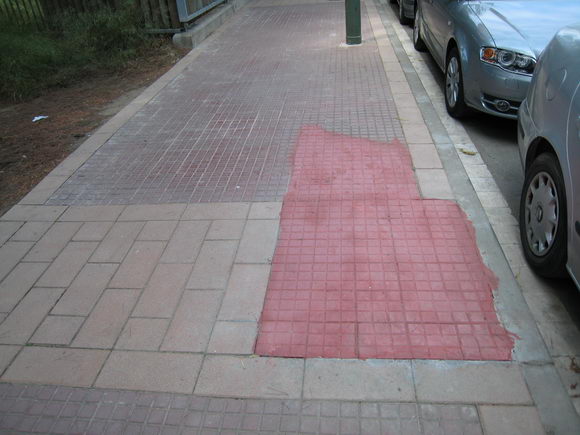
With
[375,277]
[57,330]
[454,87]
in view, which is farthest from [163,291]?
[454,87]

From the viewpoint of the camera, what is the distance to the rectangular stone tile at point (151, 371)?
276 centimetres

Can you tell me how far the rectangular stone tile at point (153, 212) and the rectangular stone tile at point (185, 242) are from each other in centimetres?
19

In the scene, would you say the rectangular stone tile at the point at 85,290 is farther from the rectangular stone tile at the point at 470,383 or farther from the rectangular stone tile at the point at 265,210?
the rectangular stone tile at the point at 470,383

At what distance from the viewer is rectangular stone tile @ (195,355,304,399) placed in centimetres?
267

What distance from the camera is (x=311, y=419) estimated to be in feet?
8.19

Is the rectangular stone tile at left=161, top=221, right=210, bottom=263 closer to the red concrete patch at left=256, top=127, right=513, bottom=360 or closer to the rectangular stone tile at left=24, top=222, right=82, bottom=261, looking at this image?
the red concrete patch at left=256, top=127, right=513, bottom=360

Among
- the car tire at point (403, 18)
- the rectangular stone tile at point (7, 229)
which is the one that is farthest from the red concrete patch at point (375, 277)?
the car tire at point (403, 18)

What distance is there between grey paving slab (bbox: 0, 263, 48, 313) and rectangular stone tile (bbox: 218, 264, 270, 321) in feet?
5.00

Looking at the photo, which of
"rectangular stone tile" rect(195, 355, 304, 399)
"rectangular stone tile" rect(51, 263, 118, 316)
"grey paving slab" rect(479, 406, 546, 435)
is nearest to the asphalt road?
"grey paving slab" rect(479, 406, 546, 435)

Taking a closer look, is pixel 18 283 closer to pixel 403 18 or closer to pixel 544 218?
pixel 544 218

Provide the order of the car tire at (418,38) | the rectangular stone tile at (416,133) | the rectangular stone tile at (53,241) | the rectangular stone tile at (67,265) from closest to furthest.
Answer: the rectangular stone tile at (67,265)
the rectangular stone tile at (53,241)
the rectangular stone tile at (416,133)
the car tire at (418,38)

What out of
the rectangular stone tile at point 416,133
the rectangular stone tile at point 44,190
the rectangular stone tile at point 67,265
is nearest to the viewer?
the rectangular stone tile at point 67,265

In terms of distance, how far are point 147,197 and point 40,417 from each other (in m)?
2.38

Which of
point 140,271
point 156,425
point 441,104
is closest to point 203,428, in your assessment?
point 156,425
